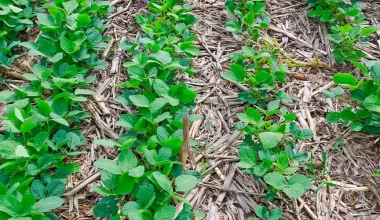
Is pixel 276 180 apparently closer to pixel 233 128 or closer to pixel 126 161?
pixel 233 128

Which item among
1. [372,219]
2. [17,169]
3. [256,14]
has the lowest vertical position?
[372,219]

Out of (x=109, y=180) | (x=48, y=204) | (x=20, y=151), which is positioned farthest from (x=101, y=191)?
(x=20, y=151)

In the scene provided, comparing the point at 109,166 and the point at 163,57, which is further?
the point at 163,57

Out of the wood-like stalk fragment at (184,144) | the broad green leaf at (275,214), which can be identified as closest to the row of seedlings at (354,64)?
the broad green leaf at (275,214)

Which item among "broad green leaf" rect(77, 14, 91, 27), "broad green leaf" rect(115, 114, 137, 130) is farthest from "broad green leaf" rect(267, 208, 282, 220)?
"broad green leaf" rect(77, 14, 91, 27)

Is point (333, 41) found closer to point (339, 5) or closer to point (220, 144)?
point (339, 5)

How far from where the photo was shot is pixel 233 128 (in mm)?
1570

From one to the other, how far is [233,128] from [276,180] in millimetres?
351

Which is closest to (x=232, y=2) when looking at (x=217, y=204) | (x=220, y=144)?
(x=220, y=144)

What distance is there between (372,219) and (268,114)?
48 centimetres

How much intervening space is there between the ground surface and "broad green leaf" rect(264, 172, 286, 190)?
3.7 inches

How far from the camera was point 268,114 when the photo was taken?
1499 millimetres

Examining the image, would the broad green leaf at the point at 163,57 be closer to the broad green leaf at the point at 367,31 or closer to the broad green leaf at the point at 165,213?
the broad green leaf at the point at 165,213

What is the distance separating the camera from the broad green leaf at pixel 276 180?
1258mm
